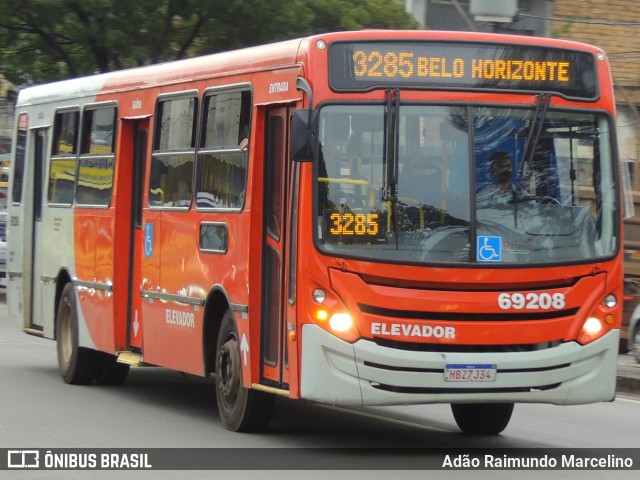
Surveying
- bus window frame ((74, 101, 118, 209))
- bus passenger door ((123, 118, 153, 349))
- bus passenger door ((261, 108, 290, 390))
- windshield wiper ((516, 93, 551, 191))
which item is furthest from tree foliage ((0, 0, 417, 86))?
windshield wiper ((516, 93, 551, 191))

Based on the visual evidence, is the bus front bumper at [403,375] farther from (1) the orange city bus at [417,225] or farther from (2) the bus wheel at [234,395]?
(2) the bus wheel at [234,395]

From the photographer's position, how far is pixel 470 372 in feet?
31.5

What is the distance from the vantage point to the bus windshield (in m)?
9.66

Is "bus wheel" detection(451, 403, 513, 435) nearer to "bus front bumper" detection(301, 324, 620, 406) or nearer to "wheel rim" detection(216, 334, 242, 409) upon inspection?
"bus front bumper" detection(301, 324, 620, 406)

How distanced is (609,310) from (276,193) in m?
2.49

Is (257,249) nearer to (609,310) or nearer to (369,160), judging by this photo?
(369,160)

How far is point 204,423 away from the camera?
1166 cm

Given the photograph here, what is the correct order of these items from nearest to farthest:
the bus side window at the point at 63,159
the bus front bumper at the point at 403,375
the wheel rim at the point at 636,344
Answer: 1. the bus front bumper at the point at 403,375
2. the bus side window at the point at 63,159
3. the wheel rim at the point at 636,344

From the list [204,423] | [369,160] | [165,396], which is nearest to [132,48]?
[165,396]

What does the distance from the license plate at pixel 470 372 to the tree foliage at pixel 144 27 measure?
18575mm

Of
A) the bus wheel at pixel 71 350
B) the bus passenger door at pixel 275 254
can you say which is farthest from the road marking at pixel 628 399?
the bus passenger door at pixel 275 254

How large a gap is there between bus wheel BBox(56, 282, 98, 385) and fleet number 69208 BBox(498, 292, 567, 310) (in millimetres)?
6156

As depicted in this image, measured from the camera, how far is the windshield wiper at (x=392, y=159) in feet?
31.7

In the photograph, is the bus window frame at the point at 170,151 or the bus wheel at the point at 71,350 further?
the bus wheel at the point at 71,350
